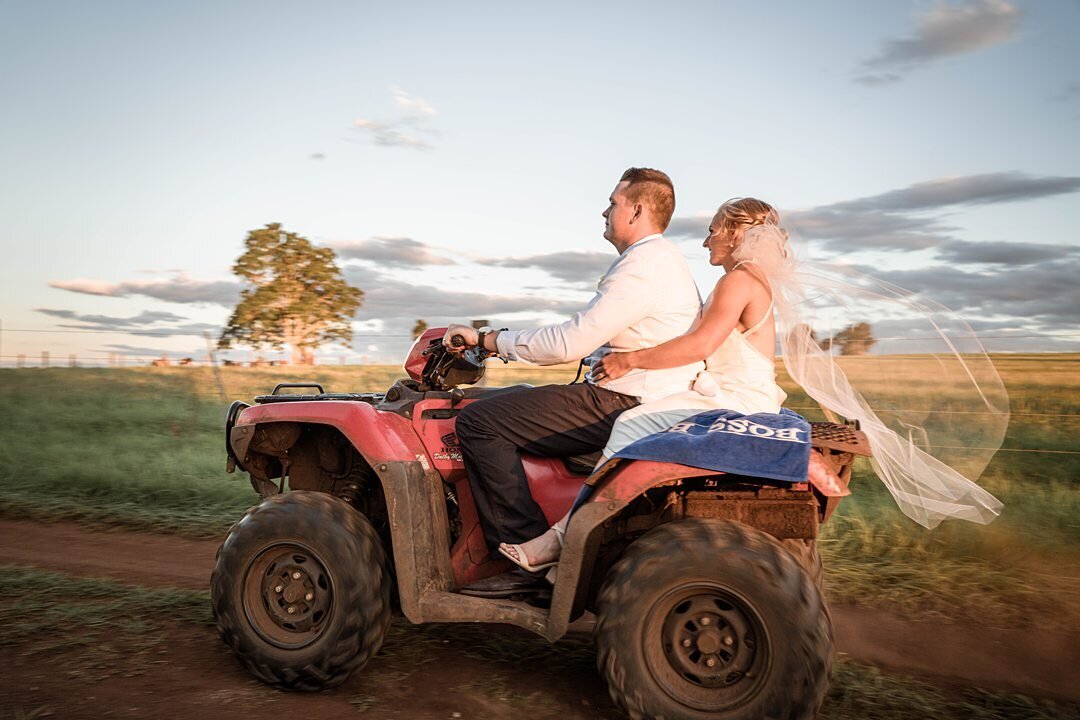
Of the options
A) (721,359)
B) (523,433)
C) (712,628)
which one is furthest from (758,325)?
(712,628)

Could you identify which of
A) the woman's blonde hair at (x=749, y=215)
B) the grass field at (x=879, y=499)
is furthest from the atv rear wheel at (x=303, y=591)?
the grass field at (x=879, y=499)

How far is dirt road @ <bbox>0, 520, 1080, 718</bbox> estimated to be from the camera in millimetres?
4332

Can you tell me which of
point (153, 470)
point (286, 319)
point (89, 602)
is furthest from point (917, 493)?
point (286, 319)

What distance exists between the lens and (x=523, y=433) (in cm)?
438

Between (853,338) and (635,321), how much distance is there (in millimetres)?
1665

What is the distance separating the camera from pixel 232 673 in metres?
4.74

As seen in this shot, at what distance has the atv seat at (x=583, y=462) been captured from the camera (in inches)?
177

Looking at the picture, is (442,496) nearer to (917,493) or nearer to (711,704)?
(711,704)

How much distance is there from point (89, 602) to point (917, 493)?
17.1ft

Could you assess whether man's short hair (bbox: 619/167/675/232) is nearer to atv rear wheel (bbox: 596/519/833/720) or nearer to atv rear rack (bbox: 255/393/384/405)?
atv rear wheel (bbox: 596/519/833/720)

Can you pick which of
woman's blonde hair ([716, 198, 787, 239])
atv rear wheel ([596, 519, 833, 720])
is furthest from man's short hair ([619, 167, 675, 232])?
atv rear wheel ([596, 519, 833, 720])

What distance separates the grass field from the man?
10.4ft

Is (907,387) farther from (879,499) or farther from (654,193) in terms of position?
(879,499)

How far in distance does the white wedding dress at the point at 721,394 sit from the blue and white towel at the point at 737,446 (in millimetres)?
68
